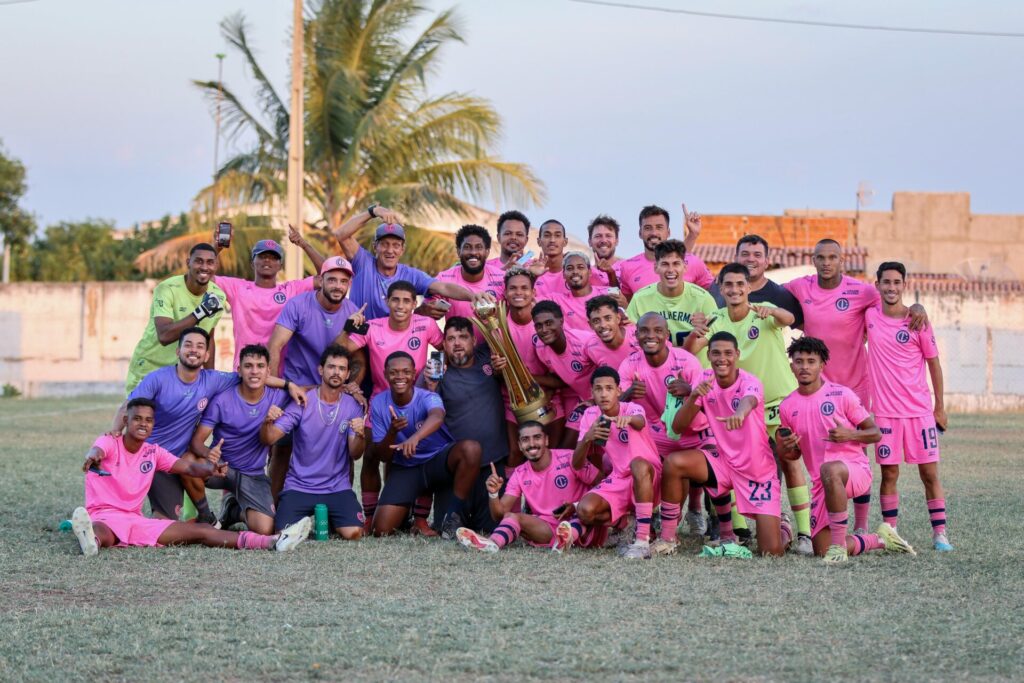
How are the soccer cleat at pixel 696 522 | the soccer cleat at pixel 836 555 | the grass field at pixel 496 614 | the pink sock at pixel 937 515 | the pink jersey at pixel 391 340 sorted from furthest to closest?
the soccer cleat at pixel 696 522 < the pink jersey at pixel 391 340 < the pink sock at pixel 937 515 < the soccer cleat at pixel 836 555 < the grass field at pixel 496 614

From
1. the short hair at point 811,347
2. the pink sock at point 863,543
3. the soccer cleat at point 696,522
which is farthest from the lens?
the soccer cleat at point 696,522

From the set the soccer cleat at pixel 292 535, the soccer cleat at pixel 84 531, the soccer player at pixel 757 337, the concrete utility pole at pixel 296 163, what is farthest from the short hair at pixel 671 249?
the concrete utility pole at pixel 296 163

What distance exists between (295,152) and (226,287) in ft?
43.6

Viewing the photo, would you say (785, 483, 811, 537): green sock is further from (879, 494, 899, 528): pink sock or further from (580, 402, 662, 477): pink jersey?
(580, 402, 662, 477): pink jersey

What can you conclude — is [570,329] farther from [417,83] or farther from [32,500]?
[417,83]

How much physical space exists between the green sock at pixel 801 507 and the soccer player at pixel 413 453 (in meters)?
2.30

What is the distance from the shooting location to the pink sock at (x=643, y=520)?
8289 millimetres

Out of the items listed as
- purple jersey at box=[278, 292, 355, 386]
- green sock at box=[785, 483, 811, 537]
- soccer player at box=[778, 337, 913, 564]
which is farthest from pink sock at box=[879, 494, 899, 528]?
purple jersey at box=[278, 292, 355, 386]

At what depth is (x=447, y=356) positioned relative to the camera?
9547 millimetres

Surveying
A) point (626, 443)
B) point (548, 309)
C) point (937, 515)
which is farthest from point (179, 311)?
point (937, 515)

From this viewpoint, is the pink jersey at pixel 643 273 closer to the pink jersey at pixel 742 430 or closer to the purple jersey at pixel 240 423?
the pink jersey at pixel 742 430

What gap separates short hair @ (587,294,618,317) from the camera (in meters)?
8.80

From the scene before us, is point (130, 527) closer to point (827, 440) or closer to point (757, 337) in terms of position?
point (757, 337)

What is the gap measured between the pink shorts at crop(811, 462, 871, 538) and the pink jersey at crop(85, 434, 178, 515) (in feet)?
14.8
